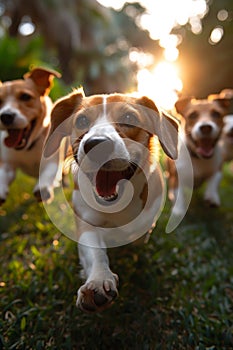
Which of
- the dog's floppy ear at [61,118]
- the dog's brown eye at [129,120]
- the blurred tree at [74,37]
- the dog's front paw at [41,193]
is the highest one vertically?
the dog's brown eye at [129,120]

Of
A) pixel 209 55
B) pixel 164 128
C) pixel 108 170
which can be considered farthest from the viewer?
pixel 209 55

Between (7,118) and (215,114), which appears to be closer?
(7,118)

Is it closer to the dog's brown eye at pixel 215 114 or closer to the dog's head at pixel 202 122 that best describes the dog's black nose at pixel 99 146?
the dog's head at pixel 202 122

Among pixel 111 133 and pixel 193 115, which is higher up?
pixel 111 133

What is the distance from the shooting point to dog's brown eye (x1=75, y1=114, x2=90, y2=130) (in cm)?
237

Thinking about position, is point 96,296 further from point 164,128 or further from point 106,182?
point 164,128

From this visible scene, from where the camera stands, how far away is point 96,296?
79.2 inches

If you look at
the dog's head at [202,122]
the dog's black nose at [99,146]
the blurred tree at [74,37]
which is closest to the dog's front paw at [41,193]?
the dog's black nose at [99,146]

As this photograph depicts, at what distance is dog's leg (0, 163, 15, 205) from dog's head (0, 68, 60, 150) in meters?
0.27

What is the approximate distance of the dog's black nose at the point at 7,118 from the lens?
3.21m

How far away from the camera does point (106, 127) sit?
216 centimetres

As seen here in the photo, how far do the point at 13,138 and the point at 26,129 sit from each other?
151 millimetres

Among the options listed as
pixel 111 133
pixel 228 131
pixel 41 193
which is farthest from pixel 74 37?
pixel 111 133

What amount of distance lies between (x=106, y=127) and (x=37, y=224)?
188 cm
